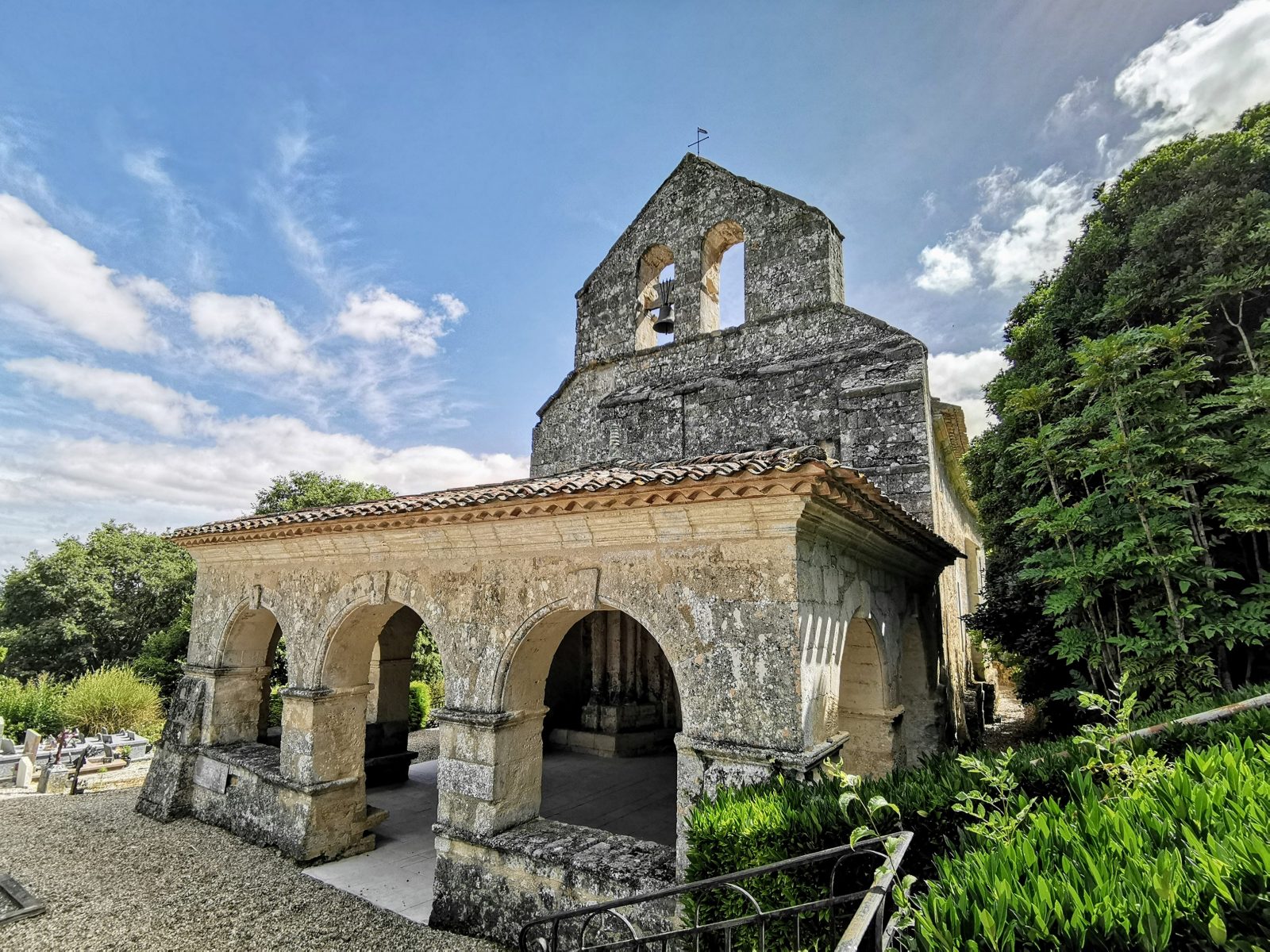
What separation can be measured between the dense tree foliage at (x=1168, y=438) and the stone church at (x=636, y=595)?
158cm

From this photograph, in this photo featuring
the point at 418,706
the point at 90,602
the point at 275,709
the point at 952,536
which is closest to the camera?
the point at 952,536

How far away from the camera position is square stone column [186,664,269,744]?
27.3ft

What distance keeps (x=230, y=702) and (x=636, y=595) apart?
6947 millimetres

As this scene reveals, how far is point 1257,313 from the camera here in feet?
21.2

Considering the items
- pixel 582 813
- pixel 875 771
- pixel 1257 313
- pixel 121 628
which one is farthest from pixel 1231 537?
pixel 121 628

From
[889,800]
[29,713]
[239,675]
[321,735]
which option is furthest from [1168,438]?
[29,713]

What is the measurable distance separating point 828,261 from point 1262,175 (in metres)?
4.75

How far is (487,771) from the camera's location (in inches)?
214

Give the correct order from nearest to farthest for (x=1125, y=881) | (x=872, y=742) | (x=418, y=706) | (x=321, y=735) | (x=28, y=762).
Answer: (x=1125, y=881)
(x=872, y=742)
(x=321, y=735)
(x=28, y=762)
(x=418, y=706)

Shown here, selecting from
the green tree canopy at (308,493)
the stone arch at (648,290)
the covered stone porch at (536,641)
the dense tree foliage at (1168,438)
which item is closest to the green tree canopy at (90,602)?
the green tree canopy at (308,493)

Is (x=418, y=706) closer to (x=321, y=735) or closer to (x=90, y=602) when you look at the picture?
(x=321, y=735)

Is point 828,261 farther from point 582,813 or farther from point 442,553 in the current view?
point 582,813

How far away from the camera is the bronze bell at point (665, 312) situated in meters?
11.1

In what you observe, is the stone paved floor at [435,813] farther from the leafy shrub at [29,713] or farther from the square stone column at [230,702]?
the leafy shrub at [29,713]
